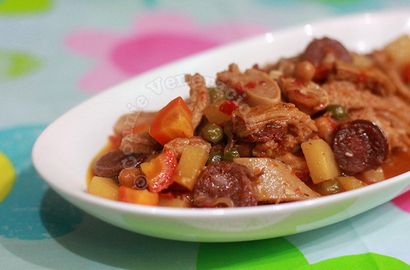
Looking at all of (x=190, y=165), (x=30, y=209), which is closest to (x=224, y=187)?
(x=190, y=165)

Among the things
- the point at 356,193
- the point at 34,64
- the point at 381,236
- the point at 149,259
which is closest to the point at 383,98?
the point at 381,236

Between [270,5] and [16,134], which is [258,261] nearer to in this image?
[16,134]

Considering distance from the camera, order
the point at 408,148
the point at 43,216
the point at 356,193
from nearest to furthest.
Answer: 1. the point at 356,193
2. the point at 43,216
3. the point at 408,148

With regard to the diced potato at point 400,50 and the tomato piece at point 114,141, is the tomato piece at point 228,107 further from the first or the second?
the diced potato at point 400,50

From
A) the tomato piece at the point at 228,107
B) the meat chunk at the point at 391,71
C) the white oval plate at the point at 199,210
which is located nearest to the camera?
the white oval plate at the point at 199,210

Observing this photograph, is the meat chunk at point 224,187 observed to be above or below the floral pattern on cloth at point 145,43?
above

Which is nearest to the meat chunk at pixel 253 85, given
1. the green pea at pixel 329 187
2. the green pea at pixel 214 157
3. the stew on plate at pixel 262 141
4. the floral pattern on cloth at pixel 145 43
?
the stew on plate at pixel 262 141
